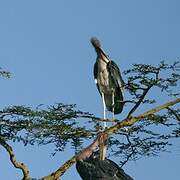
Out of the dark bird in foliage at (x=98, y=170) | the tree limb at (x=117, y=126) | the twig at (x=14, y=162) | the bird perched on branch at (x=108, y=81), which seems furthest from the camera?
the bird perched on branch at (x=108, y=81)

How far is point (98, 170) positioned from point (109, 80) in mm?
2388

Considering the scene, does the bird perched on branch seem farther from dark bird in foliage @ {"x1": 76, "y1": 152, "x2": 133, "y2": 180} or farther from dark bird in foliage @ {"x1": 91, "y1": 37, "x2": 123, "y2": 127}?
dark bird in foliage @ {"x1": 76, "y1": 152, "x2": 133, "y2": 180}

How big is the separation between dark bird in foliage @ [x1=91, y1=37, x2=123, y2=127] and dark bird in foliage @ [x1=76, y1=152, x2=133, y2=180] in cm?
179

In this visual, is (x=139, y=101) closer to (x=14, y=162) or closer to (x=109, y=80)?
(x=109, y=80)

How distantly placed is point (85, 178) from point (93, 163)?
0.20 meters

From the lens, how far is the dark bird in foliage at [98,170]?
25.2 feet

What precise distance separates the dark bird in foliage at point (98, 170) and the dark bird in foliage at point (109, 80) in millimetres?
1789

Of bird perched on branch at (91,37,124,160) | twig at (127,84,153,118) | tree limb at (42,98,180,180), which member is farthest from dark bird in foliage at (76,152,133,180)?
bird perched on branch at (91,37,124,160)

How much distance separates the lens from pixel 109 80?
9.93 m

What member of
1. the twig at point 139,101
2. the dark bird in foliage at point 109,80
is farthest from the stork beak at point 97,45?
the twig at point 139,101

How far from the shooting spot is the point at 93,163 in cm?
792

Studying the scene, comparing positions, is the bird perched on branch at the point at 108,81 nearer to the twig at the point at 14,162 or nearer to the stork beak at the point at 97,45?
the stork beak at the point at 97,45

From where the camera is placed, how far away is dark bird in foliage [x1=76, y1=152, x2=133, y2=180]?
7.69 m

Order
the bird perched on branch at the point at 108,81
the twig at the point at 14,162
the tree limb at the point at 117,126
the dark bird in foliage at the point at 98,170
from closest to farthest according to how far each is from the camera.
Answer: the dark bird in foliage at the point at 98,170
the tree limb at the point at 117,126
the twig at the point at 14,162
the bird perched on branch at the point at 108,81
